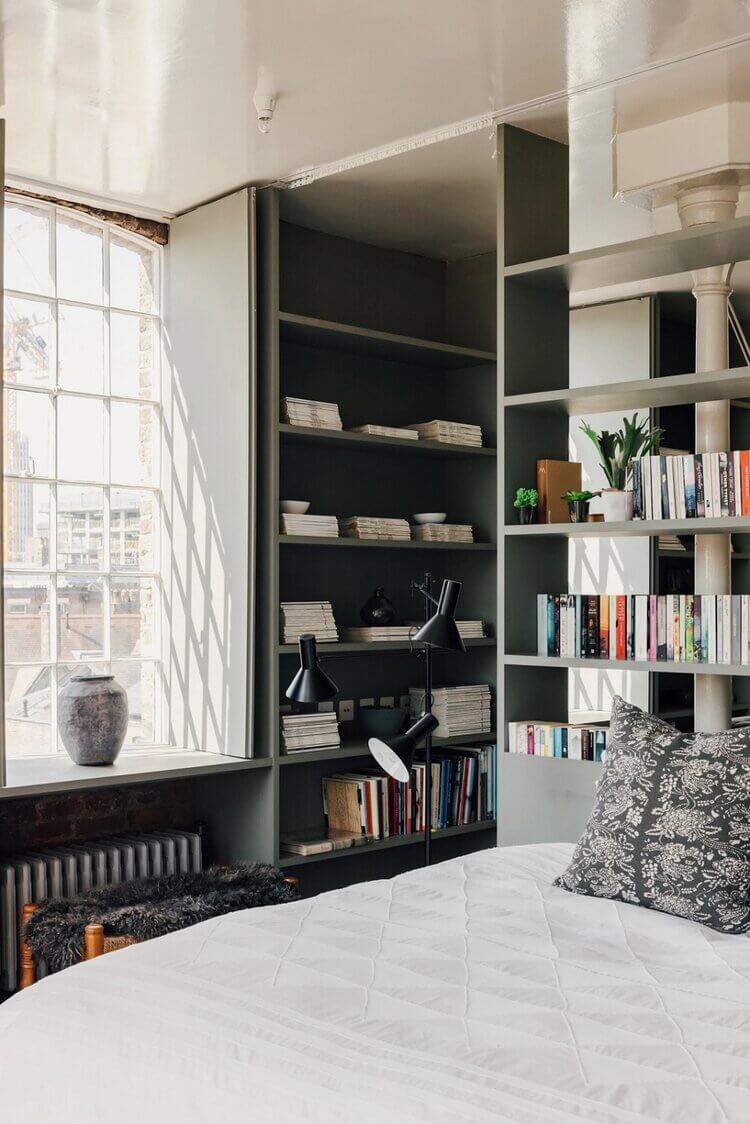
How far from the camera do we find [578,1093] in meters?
1.61

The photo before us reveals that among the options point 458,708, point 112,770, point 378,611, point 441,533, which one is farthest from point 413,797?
point 112,770

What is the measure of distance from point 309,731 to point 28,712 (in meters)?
1.07

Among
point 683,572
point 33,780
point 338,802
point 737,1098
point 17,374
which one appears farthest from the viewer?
point 683,572

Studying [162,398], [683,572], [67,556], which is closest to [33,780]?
[67,556]

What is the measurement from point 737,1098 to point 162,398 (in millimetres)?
3830

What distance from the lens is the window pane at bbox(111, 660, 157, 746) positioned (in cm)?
478

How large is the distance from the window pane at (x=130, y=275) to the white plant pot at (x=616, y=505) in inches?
88.1

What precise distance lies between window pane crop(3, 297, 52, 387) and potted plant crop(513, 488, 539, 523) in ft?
6.38

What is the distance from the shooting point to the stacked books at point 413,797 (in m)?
4.76

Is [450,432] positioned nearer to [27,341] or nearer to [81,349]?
[81,349]

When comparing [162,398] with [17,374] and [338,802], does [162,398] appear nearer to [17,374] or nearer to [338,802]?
[17,374]

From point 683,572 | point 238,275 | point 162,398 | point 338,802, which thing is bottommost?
point 338,802

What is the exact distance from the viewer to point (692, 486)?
345 centimetres

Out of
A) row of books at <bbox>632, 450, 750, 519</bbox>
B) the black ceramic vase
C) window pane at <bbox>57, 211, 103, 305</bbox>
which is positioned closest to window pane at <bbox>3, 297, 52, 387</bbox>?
window pane at <bbox>57, 211, 103, 305</bbox>
